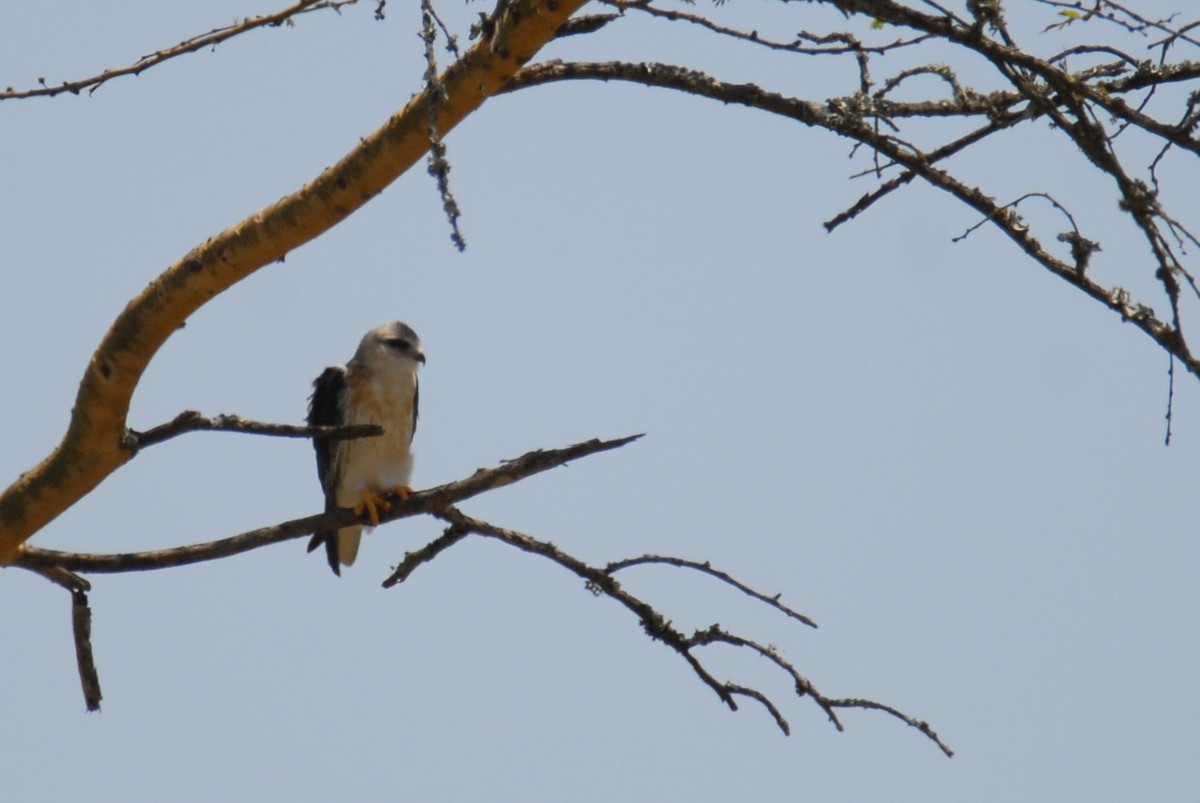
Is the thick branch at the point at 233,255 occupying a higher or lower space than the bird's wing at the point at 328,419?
lower

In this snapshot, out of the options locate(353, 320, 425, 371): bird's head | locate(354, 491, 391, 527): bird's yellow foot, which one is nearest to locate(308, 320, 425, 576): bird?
locate(353, 320, 425, 371): bird's head

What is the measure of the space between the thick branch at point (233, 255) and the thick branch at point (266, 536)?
36 centimetres

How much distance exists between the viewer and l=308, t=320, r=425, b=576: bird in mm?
7700

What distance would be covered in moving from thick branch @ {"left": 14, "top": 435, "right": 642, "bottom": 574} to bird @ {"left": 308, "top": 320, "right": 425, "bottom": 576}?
2.78 m

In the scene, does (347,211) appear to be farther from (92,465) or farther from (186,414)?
(92,465)

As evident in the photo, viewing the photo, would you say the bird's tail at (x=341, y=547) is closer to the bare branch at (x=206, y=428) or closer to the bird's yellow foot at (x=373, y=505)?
the bird's yellow foot at (x=373, y=505)

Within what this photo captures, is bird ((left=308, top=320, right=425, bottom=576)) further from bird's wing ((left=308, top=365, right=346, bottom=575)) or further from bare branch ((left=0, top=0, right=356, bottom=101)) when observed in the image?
bare branch ((left=0, top=0, right=356, bottom=101))

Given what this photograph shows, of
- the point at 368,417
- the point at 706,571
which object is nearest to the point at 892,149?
the point at 706,571

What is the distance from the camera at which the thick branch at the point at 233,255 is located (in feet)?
10.2

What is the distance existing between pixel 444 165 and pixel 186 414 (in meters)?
1.48

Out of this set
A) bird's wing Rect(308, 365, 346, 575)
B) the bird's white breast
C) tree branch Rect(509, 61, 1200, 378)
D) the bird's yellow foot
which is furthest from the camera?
bird's wing Rect(308, 365, 346, 575)

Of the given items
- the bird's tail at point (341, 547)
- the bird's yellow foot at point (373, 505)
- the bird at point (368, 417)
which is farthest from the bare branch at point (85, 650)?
the bird's tail at point (341, 547)

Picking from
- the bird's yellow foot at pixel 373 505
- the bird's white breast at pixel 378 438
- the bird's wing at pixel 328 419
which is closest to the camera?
the bird's yellow foot at pixel 373 505

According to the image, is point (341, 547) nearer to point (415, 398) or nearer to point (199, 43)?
point (415, 398)
